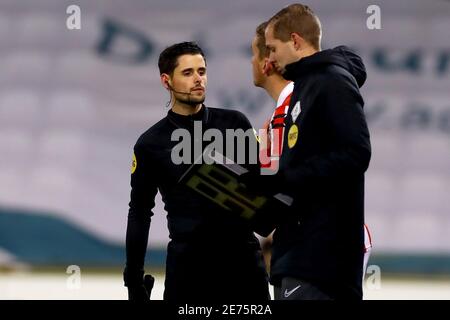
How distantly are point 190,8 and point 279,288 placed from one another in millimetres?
7447

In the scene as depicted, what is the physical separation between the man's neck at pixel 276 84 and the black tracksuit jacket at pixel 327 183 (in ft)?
3.02

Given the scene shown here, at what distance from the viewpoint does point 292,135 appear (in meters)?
2.58

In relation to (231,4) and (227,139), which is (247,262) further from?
(231,4)

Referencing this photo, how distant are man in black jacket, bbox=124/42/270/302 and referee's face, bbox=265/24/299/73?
79cm

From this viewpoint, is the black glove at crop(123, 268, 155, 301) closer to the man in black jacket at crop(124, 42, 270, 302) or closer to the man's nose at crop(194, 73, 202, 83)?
the man in black jacket at crop(124, 42, 270, 302)

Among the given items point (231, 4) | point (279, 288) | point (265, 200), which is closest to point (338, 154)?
point (265, 200)

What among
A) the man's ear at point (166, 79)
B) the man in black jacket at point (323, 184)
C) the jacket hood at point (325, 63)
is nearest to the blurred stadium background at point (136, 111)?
the man's ear at point (166, 79)

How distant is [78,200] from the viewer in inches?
380

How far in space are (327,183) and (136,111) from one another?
7483mm

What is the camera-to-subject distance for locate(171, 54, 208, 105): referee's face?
11.8ft

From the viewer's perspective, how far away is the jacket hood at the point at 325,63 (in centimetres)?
259

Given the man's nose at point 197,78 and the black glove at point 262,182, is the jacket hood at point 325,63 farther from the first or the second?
the man's nose at point 197,78

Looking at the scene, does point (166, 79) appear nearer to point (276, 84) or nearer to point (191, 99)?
point (191, 99)
